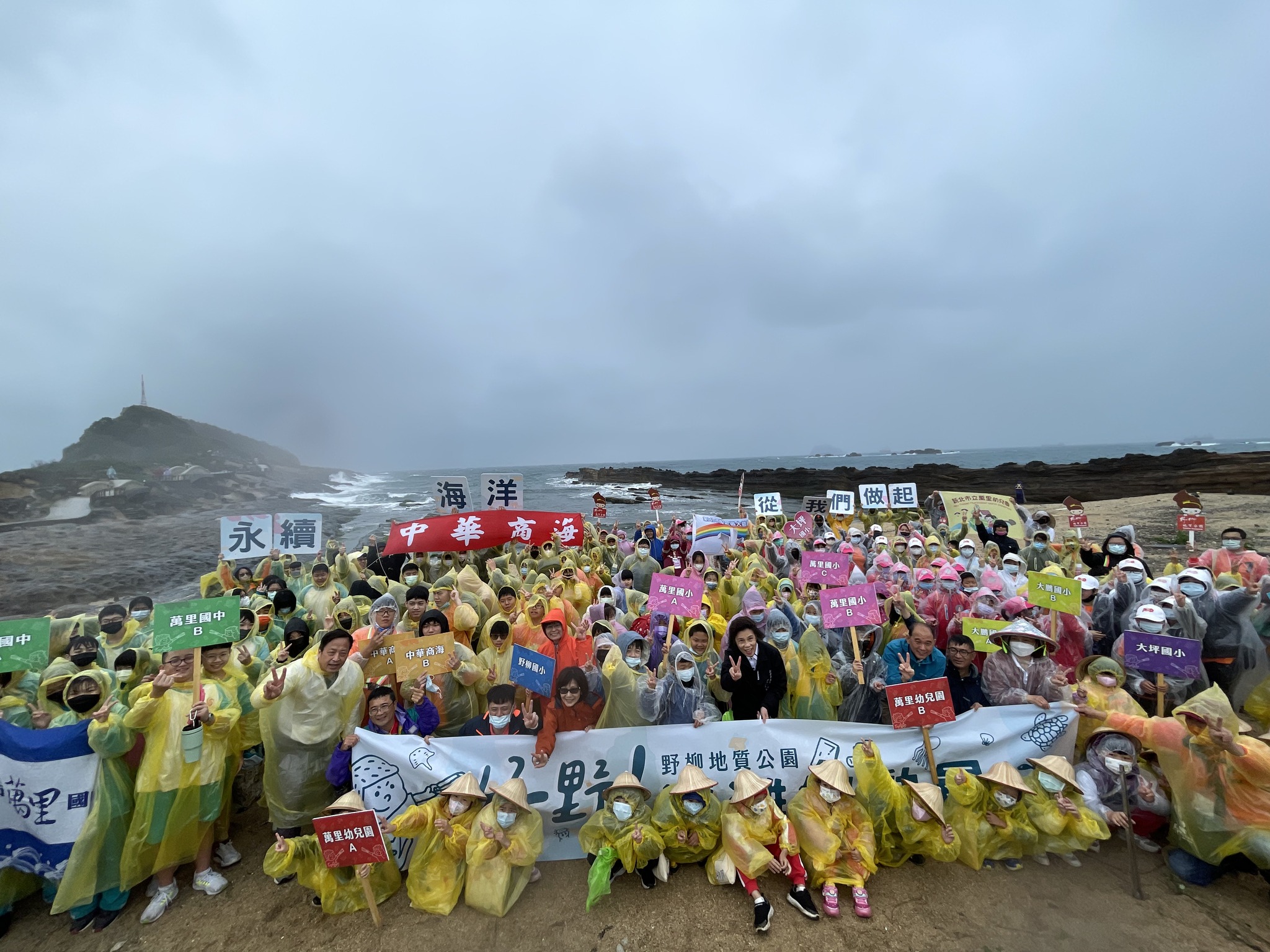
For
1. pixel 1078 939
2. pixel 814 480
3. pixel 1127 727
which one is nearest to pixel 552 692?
pixel 1078 939

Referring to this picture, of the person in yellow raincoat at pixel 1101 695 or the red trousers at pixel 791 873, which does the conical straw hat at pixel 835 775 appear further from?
the person in yellow raincoat at pixel 1101 695

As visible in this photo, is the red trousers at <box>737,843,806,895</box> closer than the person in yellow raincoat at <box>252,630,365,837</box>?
Yes

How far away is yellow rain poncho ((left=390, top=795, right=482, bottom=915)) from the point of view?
3.68 meters

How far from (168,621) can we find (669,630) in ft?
13.4

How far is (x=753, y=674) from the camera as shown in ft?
15.5

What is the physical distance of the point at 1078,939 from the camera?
11.1ft

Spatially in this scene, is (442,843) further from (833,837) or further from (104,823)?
(833,837)

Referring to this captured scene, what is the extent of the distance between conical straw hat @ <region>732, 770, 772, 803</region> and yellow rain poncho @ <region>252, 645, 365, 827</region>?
9.91 ft

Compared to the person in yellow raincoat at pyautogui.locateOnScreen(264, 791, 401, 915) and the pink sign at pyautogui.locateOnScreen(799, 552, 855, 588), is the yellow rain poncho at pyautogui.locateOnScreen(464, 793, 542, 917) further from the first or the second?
the pink sign at pyautogui.locateOnScreen(799, 552, 855, 588)

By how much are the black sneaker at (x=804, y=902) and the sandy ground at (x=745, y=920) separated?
5 cm

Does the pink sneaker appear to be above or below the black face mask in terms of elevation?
below

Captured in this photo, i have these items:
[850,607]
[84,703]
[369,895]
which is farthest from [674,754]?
[84,703]

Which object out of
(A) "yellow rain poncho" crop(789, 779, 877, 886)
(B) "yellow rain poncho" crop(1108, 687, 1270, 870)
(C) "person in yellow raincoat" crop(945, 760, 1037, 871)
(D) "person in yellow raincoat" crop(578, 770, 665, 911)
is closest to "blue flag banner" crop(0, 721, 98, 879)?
(D) "person in yellow raincoat" crop(578, 770, 665, 911)

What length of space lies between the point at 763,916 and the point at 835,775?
103 cm
